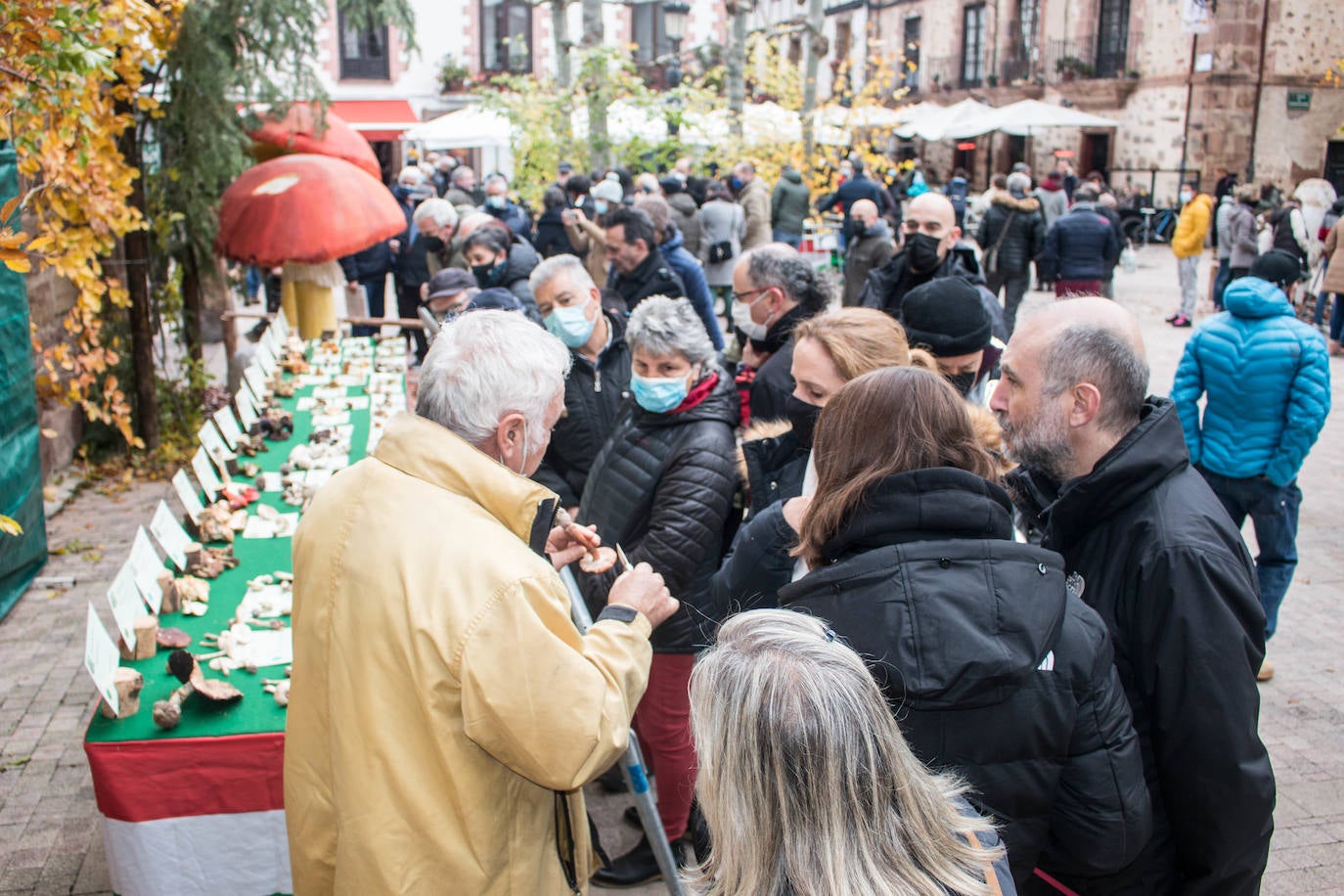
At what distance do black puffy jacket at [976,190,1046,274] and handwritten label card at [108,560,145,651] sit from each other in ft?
32.1

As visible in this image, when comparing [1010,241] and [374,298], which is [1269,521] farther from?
[374,298]

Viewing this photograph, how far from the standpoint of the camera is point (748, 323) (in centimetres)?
487

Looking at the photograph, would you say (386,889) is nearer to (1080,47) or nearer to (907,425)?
(907,425)

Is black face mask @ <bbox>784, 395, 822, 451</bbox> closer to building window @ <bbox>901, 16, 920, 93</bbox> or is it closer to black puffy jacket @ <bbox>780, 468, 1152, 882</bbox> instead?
black puffy jacket @ <bbox>780, 468, 1152, 882</bbox>

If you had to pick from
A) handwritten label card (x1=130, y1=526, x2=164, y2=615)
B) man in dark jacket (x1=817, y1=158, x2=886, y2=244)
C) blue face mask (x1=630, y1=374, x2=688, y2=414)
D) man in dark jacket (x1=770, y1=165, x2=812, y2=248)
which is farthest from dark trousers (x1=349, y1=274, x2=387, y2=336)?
blue face mask (x1=630, y1=374, x2=688, y2=414)

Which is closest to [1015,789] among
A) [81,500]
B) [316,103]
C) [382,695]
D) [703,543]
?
[382,695]

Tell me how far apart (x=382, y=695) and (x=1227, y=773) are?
1484 millimetres

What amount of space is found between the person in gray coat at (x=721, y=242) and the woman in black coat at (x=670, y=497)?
8485 mm

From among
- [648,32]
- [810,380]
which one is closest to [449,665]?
[810,380]

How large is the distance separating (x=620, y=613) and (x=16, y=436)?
4.56 metres

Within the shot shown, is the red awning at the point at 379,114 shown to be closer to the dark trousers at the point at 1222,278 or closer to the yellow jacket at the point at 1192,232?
the dark trousers at the point at 1222,278

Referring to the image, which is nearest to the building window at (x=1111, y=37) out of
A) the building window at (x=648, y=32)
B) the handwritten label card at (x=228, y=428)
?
the building window at (x=648, y=32)

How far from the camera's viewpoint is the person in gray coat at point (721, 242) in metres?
11.9

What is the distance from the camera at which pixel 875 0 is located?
129 ft
